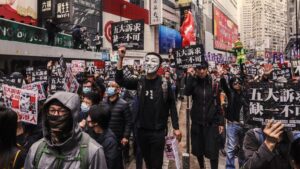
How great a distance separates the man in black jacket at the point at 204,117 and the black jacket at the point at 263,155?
3125 millimetres

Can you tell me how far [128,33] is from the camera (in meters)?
8.71

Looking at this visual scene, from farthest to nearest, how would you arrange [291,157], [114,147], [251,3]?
1. [251,3]
2. [114,147]
3. [291,157]

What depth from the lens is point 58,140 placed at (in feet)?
8.01

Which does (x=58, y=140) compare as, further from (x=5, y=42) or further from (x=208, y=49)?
(x=208, y=49)

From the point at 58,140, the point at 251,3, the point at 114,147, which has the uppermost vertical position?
the point at 251,3

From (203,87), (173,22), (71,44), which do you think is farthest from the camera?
(173,22)

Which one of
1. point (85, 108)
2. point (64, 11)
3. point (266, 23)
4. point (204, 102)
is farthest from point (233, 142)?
point (266, 23)

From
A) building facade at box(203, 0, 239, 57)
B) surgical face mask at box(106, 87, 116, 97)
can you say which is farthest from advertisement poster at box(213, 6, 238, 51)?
surgical face mask at box(106, 87, 116, 97)

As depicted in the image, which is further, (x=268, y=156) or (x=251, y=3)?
(x=251, y=3)

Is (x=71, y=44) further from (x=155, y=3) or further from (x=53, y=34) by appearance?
(x=155, y=3)

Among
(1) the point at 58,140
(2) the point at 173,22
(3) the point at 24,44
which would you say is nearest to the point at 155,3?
(2) the point at 173,22

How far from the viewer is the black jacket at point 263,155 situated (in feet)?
8.05

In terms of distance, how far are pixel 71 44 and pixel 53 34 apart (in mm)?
2028

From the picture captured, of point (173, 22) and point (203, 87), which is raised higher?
point (173, 22)
